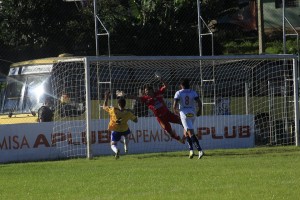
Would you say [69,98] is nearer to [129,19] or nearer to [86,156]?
[86,156]

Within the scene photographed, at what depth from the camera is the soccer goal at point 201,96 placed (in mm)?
24422

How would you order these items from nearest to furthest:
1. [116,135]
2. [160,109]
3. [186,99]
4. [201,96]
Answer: [186,99] < [116,135] < [160,109] < [201,96]

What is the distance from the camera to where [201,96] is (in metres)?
28.6

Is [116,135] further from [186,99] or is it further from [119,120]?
[186,99]

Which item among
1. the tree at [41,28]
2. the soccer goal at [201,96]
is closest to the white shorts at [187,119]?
the soccer goal at [201,96]

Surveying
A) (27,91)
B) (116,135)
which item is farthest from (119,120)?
(27,91)

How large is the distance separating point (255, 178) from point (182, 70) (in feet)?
42.2

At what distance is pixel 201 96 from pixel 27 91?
5.52 metres

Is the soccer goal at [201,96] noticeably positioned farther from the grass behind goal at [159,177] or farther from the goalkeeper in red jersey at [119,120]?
the grass behind goal at [159,177]

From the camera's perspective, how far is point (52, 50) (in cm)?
3597

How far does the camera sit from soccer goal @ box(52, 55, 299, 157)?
24422mm

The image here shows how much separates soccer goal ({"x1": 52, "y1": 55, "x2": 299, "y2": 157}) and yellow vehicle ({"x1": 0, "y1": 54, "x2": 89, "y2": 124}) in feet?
1.67

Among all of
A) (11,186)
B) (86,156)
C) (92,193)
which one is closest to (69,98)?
(86,156)

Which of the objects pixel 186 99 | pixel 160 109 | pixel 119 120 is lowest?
pixel 119 120
